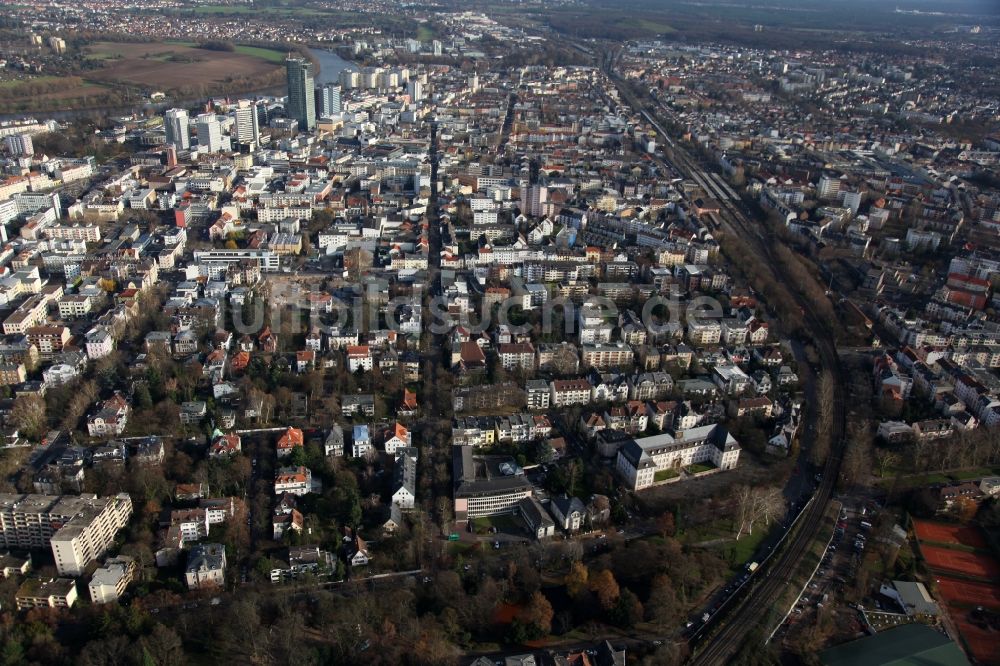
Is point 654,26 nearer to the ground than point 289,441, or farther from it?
farther from it

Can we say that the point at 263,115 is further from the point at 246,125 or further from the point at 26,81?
the point at 26,81

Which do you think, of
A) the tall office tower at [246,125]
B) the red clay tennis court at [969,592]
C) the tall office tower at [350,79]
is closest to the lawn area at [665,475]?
the red clay tennis court at [969,592]

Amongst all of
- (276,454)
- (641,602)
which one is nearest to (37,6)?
(276,454)

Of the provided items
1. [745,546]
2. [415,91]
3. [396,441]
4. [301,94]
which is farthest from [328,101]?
[745,546]

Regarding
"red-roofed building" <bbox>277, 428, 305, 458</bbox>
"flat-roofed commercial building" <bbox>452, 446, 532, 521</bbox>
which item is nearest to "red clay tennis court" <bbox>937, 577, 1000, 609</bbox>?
"flat-roofed commercial building" <bbox>452, 446, 532, 521</bbox>

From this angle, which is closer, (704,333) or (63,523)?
(63,523)
